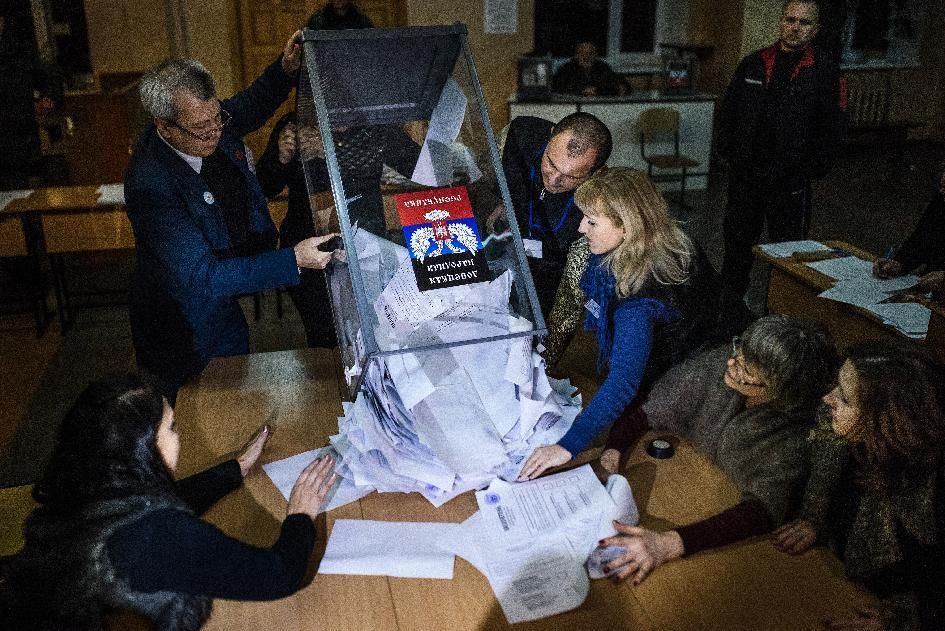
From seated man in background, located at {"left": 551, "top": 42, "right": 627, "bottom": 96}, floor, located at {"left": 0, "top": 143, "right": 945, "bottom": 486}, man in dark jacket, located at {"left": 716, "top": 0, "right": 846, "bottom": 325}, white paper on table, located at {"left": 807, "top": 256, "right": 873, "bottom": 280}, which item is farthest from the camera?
seated man in background, located at {"left": 551, "top": 42, "right": 627, "bottom": 96}

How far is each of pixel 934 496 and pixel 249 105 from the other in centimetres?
204

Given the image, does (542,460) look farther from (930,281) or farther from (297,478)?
(930,281)

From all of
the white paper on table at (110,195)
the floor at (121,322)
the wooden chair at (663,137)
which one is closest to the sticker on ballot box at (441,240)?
the floor at (121,322)

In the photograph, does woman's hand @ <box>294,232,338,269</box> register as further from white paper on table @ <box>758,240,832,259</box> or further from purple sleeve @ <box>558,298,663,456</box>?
white paper on table @ <box>758,240,832,259</box>

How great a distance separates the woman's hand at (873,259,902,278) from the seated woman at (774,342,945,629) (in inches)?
61.8

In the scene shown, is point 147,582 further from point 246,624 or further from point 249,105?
point 249,105

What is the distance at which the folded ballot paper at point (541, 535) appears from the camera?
134 cm

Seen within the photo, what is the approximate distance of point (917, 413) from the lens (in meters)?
1.38

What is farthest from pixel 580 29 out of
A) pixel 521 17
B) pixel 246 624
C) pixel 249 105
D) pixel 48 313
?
pixel 246 624

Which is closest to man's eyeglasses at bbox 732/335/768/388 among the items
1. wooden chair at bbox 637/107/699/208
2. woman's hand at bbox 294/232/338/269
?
woman's hand at bbox 294/232/338/269

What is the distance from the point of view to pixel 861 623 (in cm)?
127

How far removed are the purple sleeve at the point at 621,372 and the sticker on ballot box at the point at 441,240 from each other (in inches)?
14.0

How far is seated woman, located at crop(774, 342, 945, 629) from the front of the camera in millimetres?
1384

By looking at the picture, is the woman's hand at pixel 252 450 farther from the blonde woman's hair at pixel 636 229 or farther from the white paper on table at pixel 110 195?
the white paper on table at pixel 110 195
